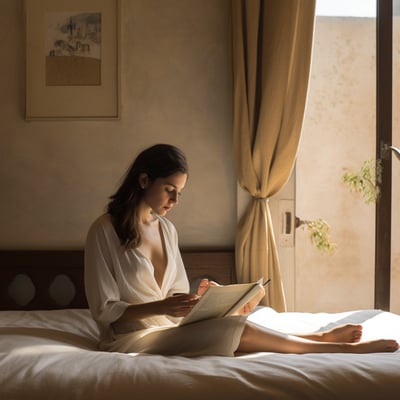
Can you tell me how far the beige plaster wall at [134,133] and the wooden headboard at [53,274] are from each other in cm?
9

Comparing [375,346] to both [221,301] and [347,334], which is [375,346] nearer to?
[347,334]

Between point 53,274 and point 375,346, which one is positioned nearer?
point 375,346

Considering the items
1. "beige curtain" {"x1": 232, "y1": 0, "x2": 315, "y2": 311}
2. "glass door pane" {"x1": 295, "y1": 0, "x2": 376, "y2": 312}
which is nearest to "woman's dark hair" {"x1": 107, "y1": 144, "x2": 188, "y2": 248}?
"beige curtain" {"x1": 232, "y1": 0, "x2": 315, "y2": 311}

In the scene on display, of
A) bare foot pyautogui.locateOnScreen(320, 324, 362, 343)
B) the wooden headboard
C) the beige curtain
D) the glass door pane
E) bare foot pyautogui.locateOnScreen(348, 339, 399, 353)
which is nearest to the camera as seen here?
bare foot pyautogui.locateOnScreen(348, 339, 399, 353)

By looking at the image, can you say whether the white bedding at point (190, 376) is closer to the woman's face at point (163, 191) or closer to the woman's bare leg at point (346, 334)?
the woman's bare leg at point (346, 334)

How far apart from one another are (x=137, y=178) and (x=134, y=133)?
1.02 metres

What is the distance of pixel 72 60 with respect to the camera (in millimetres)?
3104

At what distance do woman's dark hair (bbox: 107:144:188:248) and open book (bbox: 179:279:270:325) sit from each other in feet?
1.30

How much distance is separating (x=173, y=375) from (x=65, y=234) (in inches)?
68.7

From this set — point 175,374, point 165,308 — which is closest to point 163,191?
point 165,308

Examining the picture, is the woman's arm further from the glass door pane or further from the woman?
the glass door pane

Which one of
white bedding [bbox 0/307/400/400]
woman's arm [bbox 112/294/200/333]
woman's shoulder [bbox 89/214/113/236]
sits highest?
woman's shoulder [bbox 89/214/113/236]

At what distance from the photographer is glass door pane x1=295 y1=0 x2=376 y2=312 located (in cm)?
514

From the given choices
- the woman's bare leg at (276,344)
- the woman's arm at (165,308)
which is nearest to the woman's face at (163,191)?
the woman's arm at (165,308)
